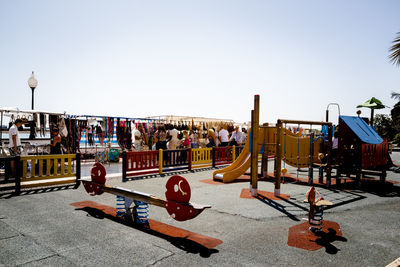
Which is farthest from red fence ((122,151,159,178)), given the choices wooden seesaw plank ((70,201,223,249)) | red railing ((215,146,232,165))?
wooden seesaw plank ((70,201,223,249))

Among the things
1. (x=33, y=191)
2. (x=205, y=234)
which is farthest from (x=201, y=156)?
(x=205, y=234)

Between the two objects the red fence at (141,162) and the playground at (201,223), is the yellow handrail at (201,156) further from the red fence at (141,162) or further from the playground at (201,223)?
the playground at (201,223)

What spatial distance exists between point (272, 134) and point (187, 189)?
6.91m

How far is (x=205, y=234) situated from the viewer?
520cm

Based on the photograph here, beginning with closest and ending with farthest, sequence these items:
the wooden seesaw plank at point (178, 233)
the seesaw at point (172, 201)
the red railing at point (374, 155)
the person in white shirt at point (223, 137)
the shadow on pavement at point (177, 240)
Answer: the shadow on pavement at point (177, 240) → the wooden seesaw plank at point (178, 233) → the seesaw at point (172, 201) → the red railing at point (374, 155) → the person in white shirt at point (223, 137)

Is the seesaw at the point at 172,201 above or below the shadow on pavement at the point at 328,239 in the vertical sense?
above

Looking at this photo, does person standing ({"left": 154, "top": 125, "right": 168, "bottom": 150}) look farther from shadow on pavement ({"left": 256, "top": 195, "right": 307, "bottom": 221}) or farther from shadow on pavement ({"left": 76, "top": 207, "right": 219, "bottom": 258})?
shadow on pavement ({"left": 76, "top": 207, "right": 219, "bottom": 258})

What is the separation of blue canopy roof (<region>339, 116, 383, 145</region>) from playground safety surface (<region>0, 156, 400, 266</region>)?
2.36 m

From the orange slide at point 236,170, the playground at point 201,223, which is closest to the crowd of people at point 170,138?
the orange slide at point 236,170

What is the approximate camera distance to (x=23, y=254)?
4160 mm

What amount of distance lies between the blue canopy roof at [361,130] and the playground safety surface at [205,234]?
236cm

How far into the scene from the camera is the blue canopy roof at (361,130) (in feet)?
32.0

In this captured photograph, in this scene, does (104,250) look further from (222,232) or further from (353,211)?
(353,211)

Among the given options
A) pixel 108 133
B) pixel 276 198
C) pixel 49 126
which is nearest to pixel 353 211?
pixel 276 198
